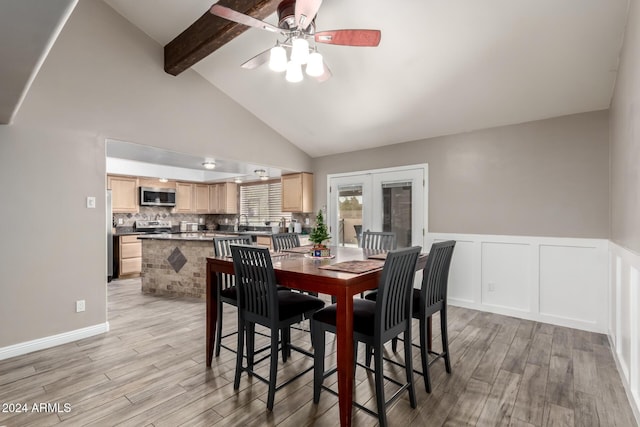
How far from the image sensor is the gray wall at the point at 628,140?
6.33 ft

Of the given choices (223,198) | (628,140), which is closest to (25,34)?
(628,140)

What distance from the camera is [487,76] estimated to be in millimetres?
3248

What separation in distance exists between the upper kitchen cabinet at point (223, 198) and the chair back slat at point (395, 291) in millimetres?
6159

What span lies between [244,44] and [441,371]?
378 cm

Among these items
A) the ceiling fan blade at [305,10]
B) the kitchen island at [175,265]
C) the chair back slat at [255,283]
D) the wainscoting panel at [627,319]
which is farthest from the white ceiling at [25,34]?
the wainscoting panel at [627,319]

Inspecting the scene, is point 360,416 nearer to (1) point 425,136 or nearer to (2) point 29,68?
(2) point 29,68

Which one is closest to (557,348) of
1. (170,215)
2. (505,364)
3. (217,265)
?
(505,364)

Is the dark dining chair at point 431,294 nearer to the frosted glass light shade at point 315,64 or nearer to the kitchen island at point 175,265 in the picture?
the frosted glass light shade at point 315,64

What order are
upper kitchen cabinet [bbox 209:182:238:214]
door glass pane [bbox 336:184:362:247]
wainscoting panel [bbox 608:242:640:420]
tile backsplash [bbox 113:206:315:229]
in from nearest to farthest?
wainscoting panel [bbox 608:242:640:420], door glass pane [bbox 336:184:362:247], tile backsplash [bbox 113:206:315:229], upper kitchen cabinet [bbox 209:182:238:214]

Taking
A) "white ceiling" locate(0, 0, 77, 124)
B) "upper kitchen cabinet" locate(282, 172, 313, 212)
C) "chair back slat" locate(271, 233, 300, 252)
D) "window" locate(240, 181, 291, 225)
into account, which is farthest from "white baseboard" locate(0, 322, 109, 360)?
"window" locate(240, 181, 291, 225)

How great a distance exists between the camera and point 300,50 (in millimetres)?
2223

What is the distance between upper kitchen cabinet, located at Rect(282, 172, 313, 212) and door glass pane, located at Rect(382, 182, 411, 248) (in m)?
1.51

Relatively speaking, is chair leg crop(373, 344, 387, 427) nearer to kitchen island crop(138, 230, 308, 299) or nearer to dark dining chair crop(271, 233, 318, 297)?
dark dining chair crop(271, 233, 318, 297)

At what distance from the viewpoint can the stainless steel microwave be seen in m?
6.64
